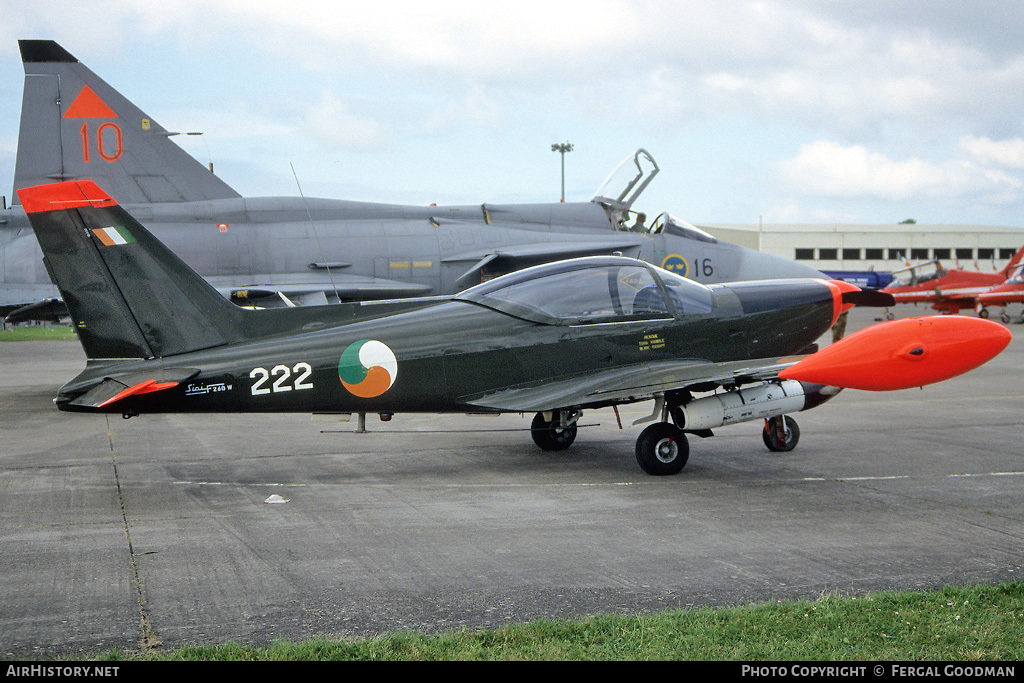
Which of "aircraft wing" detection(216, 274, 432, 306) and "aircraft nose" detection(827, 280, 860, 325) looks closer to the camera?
"aircraft nose" detection(827, 280, 860, 325)

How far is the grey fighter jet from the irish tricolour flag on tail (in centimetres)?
782

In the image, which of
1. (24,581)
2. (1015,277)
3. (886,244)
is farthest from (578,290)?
(886,244)

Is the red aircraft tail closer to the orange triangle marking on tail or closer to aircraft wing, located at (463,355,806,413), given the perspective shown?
aircraft wing, located at (463,355,806,413)

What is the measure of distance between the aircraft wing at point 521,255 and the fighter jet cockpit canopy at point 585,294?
7886 mm

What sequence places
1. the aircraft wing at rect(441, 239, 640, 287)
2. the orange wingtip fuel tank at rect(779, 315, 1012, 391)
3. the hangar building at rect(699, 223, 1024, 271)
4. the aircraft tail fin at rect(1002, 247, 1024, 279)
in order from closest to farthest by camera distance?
the orange wingtip fuel tank at rect(779, 315, 1012, 391), the aircraft wing at rect(441, 239, 640, 287), the aircraft tail fin at rect(1002, 247, 1024, 279), the hangar building at rect(699, 223, 1024, 271)

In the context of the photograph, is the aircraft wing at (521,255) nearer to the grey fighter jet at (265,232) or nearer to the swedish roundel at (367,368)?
the grey fighter jet at (265,232)

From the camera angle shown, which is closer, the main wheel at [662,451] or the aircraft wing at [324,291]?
the main wheel at [662,451]

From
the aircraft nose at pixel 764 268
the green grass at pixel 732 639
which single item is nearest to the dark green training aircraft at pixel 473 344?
the green grass at pixel 732 639

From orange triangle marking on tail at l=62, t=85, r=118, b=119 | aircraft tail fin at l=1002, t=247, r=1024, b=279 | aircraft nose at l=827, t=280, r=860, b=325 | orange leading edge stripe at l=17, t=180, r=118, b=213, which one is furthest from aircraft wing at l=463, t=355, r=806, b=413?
aircraft tail fin at l=1002, t=247, r=1024, b=279

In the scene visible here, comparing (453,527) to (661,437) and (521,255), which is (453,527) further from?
(521,255)

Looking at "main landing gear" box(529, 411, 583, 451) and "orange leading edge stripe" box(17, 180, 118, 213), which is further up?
"orange leading edge stripe" box(17, 180, 118, 213)

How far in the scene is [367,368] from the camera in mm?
8594

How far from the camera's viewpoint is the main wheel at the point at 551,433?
33.5ft

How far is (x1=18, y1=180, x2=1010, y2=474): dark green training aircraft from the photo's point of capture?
8047 millimetres
